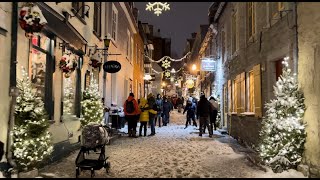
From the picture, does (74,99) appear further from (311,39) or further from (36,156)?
(311,39)

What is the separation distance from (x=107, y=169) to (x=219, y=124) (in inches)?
543

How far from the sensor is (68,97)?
11.8 meters

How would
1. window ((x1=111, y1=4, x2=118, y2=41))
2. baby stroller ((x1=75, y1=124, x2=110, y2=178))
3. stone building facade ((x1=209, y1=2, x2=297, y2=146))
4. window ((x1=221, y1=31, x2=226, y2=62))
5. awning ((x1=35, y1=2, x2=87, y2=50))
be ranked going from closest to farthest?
baby stroller ((x1=75, y1=124, x2=110, y2=178))
awning ((x1=35, y1=2, x2=87, y2=50))
stone building facade ((x1=209, y1=2, x2=297, y2=146))
window ((x1=111, y1=4, x2=118, y2=41))
window ((x1=221, y1=31, x2=226, y2=62))

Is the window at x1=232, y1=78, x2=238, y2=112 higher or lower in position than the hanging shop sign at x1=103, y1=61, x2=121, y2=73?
lower

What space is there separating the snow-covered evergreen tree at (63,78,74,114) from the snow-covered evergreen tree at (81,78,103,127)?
2.35ft

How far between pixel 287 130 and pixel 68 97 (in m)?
6.76

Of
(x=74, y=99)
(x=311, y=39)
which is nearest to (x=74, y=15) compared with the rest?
(x=74, y=99)

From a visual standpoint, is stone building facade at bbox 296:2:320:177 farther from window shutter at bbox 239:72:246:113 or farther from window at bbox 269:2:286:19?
window shutter at bbox 239:72:246:113

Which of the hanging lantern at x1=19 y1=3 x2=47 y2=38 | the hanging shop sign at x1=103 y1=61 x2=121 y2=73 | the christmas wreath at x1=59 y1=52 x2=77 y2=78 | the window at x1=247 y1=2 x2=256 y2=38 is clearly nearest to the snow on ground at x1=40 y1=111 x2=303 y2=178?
the christmas wreath at x1=59 y1=52 x2=77 y2=78

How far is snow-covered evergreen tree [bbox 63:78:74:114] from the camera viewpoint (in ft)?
37.4

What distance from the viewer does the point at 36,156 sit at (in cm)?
742

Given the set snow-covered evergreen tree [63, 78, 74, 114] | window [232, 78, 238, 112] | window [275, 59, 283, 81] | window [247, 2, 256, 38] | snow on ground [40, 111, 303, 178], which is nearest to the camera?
snow on ground [40, 111, 303, 178]

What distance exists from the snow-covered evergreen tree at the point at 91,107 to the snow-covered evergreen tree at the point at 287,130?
21.1 ft

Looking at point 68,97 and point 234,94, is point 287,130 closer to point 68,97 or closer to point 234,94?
point 68,97
